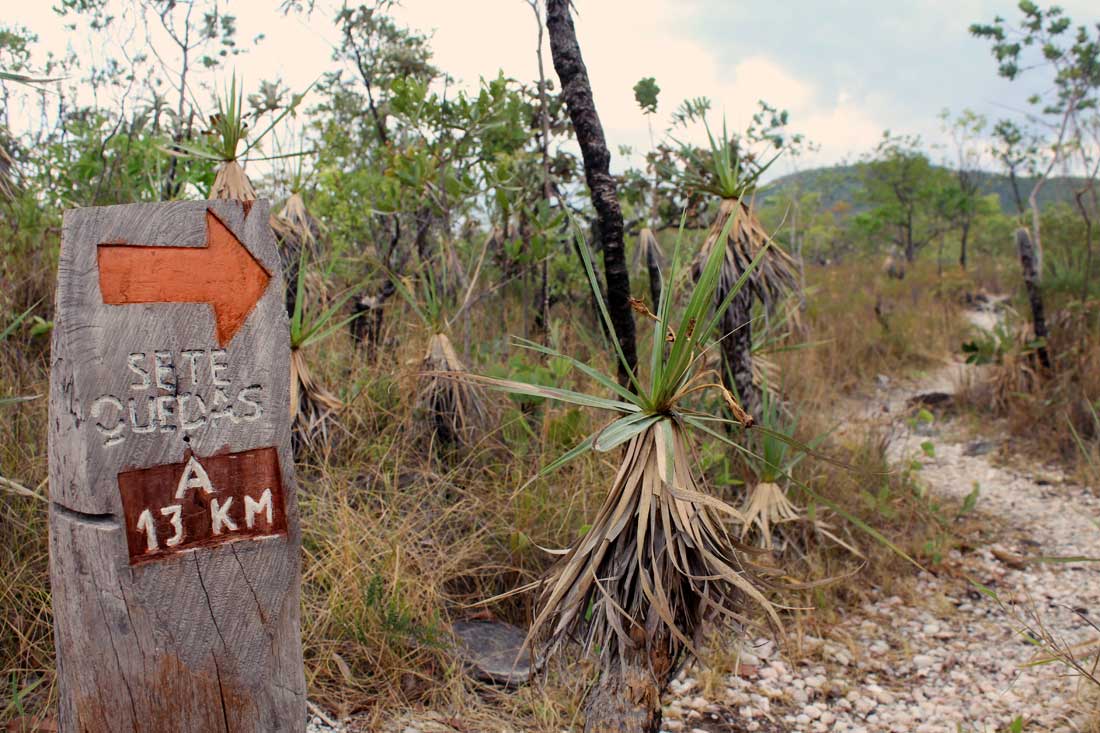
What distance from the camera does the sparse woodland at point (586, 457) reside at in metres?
2.12

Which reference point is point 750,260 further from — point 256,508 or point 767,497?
point 256,508

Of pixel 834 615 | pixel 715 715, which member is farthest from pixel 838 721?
pixel 834 615

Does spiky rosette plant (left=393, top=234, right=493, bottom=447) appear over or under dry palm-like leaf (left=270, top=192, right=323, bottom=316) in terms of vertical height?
under

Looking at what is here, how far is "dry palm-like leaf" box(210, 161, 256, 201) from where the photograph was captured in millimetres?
3711

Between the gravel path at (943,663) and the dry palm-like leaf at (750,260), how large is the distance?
157cm

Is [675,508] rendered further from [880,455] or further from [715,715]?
[880,455]

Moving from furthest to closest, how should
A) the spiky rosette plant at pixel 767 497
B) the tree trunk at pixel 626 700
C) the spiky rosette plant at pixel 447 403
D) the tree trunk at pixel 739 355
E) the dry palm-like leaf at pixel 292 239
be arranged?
the dry palm-like leaf at pixel 292 239, the tree trunk at pixel 739 355, the spiky rosette plant at pixel 447 403, the spiky rosette plant at pixel 767 497, the tree trunk at pixel 626 700

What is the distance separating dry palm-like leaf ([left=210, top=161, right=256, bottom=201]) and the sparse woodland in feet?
0.04

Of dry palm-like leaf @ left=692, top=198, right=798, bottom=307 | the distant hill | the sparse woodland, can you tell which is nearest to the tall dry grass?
the sparse woodland

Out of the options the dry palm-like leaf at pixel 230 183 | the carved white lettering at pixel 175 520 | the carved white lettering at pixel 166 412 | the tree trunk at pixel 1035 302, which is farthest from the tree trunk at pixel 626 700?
the tree trunk at pixel 1035 302

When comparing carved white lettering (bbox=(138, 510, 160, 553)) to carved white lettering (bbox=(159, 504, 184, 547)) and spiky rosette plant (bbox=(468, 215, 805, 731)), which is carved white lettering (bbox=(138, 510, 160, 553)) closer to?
carved white lettering (bbox=(159, 504, 184, 547))

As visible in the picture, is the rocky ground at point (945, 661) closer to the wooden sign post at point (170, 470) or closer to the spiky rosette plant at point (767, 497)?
the spiky rosette plant at point (767, 497)

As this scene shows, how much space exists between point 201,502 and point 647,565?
41.3 inches

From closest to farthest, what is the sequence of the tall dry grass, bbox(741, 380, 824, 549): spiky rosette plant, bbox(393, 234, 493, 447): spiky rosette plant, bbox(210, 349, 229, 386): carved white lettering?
bbox(210, 349, 229, 386): carved white lettering
the tall dry grass
bbox(741, 380, 824, 549): spiky rosette plant
bbox(393, 234, 493, 447): spiky rosette plant
